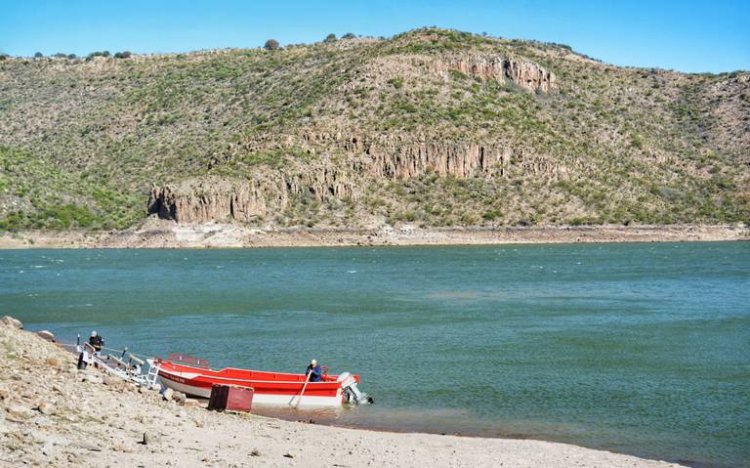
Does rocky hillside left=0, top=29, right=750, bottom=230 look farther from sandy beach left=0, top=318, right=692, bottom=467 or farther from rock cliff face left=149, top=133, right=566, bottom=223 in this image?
sandy beach left=0, top=318, right=692, bottom=467

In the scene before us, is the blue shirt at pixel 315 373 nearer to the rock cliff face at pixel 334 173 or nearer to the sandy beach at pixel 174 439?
the sandy beach at pixel 174 439

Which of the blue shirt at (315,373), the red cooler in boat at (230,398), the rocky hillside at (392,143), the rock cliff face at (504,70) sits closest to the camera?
the red cooler in boat at (230,398)

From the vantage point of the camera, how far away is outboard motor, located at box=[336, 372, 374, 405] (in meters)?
27.5

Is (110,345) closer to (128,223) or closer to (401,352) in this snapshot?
(401,352)

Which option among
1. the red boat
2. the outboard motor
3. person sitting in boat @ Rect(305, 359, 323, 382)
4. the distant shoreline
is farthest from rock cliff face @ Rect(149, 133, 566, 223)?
the outboard motor

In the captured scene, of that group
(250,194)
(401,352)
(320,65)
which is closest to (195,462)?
(401,352)

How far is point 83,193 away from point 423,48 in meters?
57.1

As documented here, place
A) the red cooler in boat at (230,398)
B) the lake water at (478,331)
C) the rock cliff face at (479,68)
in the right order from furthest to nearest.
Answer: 1. the rock cliff face at (479,68)
2. the lake water at (478,331)
3. the red cooler in boat at (230,398)

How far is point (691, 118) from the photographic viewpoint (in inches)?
6245

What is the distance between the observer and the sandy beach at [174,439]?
57.5 ft

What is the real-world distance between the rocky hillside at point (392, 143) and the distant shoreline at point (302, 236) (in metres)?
1.24

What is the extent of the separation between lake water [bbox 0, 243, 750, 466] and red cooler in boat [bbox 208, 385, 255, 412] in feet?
6.57

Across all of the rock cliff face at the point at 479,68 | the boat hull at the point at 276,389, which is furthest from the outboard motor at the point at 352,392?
the rock cliff face at the point at 479,68

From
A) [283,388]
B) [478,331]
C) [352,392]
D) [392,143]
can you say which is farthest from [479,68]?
[283,388]
